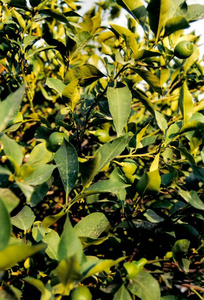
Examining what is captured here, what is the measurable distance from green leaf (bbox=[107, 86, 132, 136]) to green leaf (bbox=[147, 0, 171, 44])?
0.61 ft

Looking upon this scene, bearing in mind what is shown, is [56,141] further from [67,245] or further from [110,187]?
[67,245]

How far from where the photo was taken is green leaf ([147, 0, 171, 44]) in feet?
2.42

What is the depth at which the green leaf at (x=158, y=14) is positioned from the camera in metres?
0.74

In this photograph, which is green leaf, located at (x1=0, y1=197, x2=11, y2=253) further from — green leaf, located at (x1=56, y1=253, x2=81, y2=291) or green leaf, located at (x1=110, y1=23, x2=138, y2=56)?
green leaf, located at (x1=110, y1=23, x2=138, y2=56)

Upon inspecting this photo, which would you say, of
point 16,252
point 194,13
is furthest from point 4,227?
point 194,13

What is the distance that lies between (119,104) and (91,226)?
389 mm

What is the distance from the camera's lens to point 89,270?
0.53 metres

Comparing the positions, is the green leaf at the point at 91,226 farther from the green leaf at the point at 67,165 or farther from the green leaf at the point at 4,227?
the green leaf at the point at 4,227

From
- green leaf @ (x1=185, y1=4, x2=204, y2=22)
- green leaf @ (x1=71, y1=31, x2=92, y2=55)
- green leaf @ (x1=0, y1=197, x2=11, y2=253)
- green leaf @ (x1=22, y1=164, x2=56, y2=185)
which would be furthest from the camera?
green leaf @ (x1=71, y1=31, x2=92, y2=55)

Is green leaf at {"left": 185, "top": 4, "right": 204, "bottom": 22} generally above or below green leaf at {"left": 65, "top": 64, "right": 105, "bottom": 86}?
above

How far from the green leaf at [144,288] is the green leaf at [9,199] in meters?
0.39

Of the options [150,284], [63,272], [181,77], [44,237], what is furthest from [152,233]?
[181,77]

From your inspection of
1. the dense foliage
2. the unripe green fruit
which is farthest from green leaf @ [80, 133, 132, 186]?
the unripe green fruit

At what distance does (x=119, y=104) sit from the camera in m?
0.87
